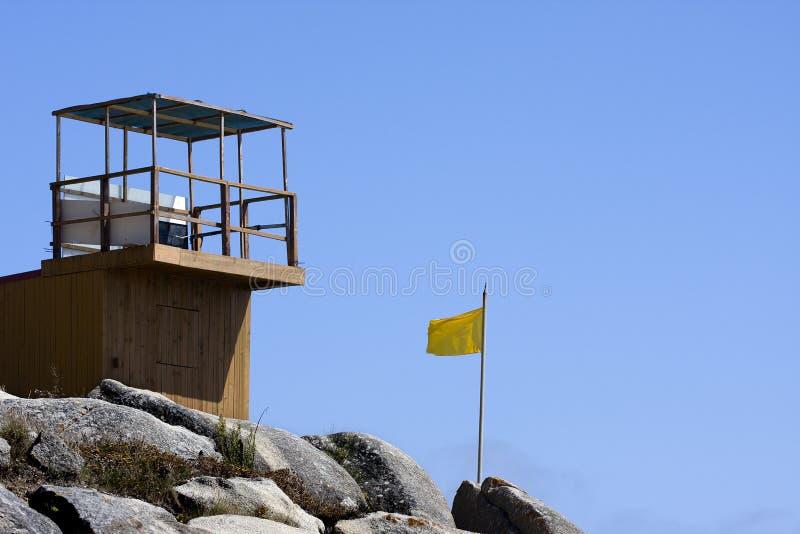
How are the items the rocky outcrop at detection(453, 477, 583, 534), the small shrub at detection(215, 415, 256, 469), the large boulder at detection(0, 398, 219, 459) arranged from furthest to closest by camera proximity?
the rocky outcrop at detection(453, 477, 583, 534) < the small shrub at detection(215, 415, 256, 469) < the large boulder at detection(0, 398, 219, 459)

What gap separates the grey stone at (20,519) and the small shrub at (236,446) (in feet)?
21.6

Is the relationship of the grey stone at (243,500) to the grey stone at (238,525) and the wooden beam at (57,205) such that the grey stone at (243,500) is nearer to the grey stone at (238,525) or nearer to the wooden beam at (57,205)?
the grey stone at (238,525)

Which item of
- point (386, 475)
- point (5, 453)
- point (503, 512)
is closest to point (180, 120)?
point (386, 475)

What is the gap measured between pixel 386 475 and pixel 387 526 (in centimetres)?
422

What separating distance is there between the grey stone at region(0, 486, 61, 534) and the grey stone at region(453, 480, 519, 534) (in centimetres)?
913

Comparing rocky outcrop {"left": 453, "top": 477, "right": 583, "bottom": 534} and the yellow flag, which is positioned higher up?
the yellow flag

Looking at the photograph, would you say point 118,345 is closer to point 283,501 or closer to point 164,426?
point 164,426

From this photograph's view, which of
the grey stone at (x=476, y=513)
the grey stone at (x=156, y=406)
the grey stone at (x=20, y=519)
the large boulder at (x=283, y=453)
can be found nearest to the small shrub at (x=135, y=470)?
the large boulder at (x=283, y=453)

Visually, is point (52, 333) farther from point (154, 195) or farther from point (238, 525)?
point (238, 525)

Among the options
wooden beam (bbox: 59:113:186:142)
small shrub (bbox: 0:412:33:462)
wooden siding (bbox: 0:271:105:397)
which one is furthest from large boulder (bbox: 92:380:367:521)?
wooden beam (bbox: 59:113:186:142)

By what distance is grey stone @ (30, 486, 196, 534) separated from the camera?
14922 millimetres

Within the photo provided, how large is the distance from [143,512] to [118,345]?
9.88m

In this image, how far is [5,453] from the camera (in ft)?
57.2

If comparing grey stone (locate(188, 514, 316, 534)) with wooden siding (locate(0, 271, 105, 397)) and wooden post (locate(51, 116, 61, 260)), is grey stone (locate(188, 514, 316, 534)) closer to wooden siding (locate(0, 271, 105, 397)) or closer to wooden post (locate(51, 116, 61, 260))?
wooden siding (locate(0, 271, 105, 397))
